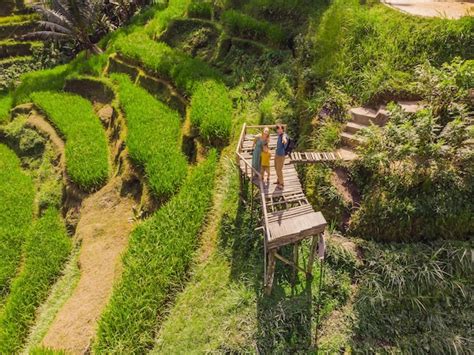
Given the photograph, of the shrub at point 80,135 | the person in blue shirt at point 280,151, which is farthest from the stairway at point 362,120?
the shrub at point 80,135

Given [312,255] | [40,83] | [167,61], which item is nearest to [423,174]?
[312,255]

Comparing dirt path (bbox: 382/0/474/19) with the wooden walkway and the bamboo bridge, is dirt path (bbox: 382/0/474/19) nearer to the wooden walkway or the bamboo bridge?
the bamboo bridge

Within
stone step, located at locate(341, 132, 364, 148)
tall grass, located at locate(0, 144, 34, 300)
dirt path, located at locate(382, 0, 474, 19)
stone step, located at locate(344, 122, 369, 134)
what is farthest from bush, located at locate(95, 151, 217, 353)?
dirt path, located at locate(382, 0, 474, 19)

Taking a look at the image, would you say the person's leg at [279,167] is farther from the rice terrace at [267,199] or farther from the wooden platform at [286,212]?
the wooden platform at [286,212]

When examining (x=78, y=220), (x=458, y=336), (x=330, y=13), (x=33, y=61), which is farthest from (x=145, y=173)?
(x=33, y=61)

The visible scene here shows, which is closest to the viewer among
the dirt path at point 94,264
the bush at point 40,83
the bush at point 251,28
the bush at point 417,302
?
the bush at point 417,302

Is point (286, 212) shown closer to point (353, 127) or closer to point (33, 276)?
point (353, 127)

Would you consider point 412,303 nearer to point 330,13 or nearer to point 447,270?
point 447,270
